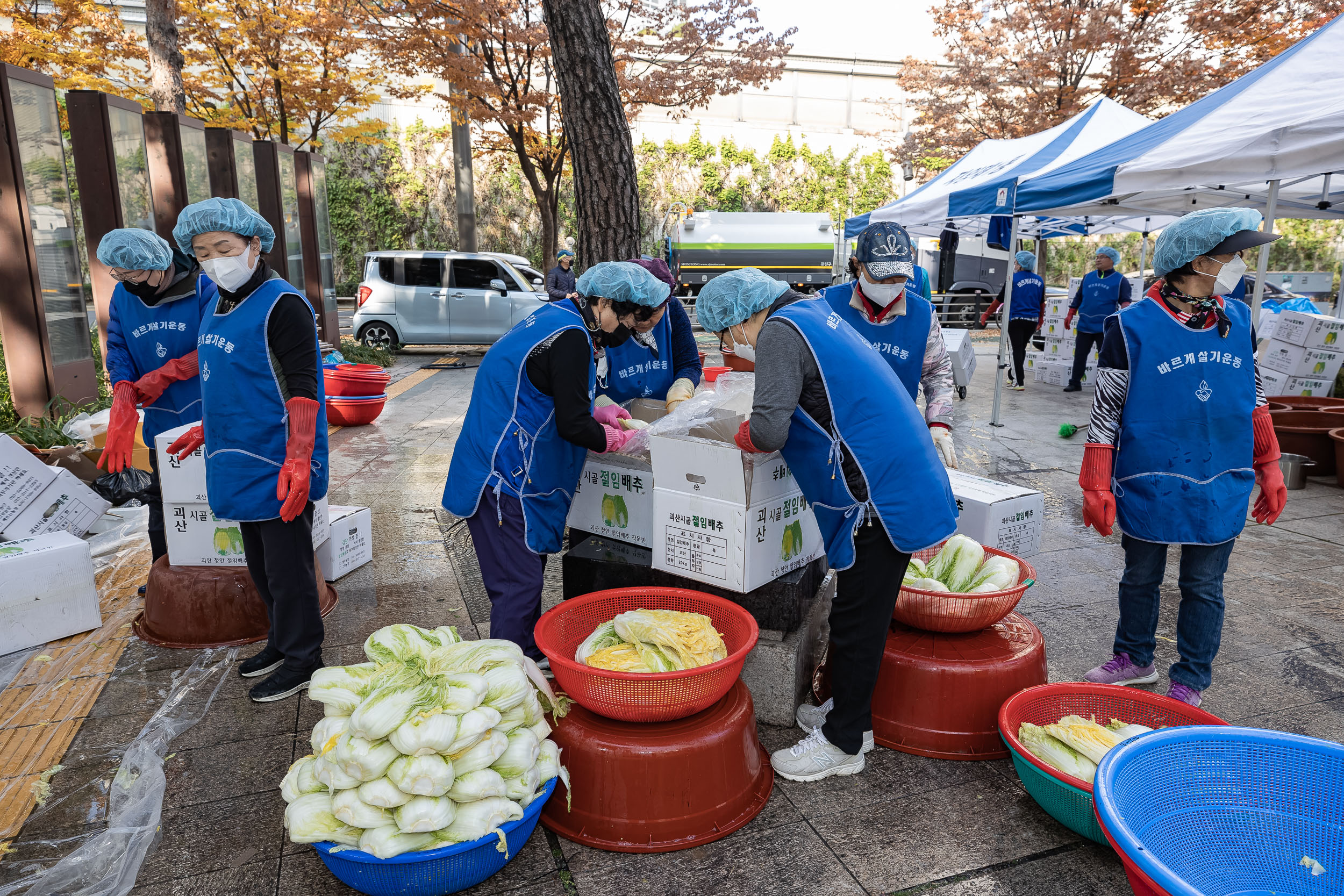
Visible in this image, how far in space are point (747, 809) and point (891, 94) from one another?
110 feet

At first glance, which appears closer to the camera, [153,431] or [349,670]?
[349,670]

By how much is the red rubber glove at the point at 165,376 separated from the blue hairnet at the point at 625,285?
214cm

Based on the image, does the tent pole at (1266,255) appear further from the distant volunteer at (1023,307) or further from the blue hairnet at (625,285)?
the blue hairnet at (625,285)

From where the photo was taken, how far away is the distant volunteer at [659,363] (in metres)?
3.96

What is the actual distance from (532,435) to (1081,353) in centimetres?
1041

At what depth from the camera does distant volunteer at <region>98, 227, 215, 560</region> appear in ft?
12.6

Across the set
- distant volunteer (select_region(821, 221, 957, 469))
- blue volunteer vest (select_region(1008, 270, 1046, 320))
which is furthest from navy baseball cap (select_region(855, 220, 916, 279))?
blue volunteer vest (select_region(1008, 270, 1046, 320))

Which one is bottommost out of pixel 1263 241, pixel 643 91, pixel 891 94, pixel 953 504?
pixel 953 504

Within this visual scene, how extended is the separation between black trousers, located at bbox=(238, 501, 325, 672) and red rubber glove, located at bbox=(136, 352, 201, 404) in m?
1.08

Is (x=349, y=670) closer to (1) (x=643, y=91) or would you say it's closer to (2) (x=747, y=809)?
(2) (x=747, y=809)

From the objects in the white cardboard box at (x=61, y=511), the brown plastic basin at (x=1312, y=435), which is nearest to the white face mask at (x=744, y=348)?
the white cardboard box at (x=61, y=511)

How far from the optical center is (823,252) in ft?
72.3

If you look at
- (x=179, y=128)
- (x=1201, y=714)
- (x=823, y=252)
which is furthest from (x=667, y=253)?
(x=1201, y=714)

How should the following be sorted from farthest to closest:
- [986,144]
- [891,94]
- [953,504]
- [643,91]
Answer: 1. [891,94]
2. [643,91]
3. [986,144]
4. [953,504]
